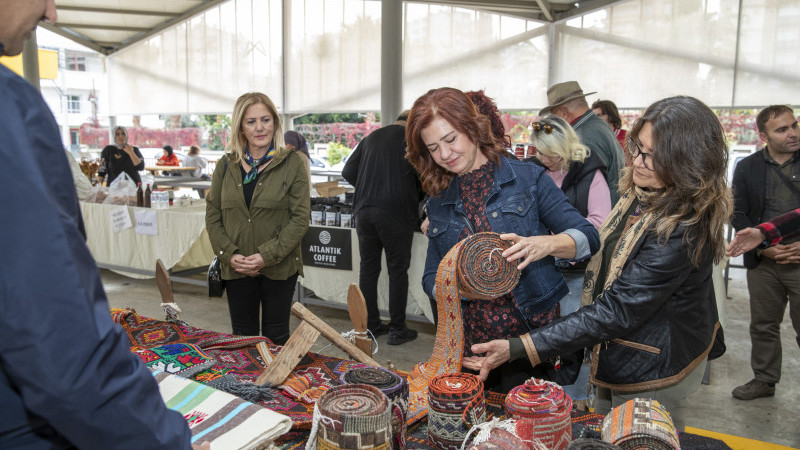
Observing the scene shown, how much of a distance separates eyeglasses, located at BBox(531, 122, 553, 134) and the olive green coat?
110 centimetres

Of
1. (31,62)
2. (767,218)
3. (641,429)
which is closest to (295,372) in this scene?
(641,429)

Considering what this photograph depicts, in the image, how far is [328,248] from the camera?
14.4 ft

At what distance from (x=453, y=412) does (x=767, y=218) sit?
292cm

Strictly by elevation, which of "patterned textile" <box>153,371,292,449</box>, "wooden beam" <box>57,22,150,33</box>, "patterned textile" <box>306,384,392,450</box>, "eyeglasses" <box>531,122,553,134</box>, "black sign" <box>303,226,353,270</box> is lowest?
"black sign" <box>303,226,353,270</box>

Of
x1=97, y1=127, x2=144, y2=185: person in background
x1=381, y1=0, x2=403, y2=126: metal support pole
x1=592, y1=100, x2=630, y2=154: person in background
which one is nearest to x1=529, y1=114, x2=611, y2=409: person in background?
x1=592, y1=100, x2=630, y2=154: person in background

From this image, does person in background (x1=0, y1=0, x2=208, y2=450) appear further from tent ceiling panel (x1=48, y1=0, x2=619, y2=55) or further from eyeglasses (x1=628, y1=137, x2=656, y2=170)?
tent ceiling panel (x1=48, y1=0, x2=619, y2=55)

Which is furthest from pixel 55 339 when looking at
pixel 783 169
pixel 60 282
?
pixel 783 169

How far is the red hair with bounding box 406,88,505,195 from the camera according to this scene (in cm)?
162

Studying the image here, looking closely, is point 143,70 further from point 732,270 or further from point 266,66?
point 732,270

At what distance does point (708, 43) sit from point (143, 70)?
30.6 ft

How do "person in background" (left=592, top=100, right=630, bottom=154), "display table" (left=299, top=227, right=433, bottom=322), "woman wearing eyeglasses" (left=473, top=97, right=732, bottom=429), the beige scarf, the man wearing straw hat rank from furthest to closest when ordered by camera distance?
"person in background" (left=592, top=100, right=630, bottom=154), "display table" (left=299, top=227, right=433, bottom=322), the man wearing straw hat, the beige scarf, "woman wearing eyeglasses" (left=473, top=97, right=732, bottom=429)

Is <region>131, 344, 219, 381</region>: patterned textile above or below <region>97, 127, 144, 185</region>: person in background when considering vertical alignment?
below

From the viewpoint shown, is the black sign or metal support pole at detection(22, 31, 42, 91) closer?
the black sign

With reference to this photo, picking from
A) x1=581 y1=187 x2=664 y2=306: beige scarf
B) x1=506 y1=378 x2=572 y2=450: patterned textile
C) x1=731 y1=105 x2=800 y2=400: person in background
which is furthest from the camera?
x1=731 y1=105 x2=800 y2=400: person in background
